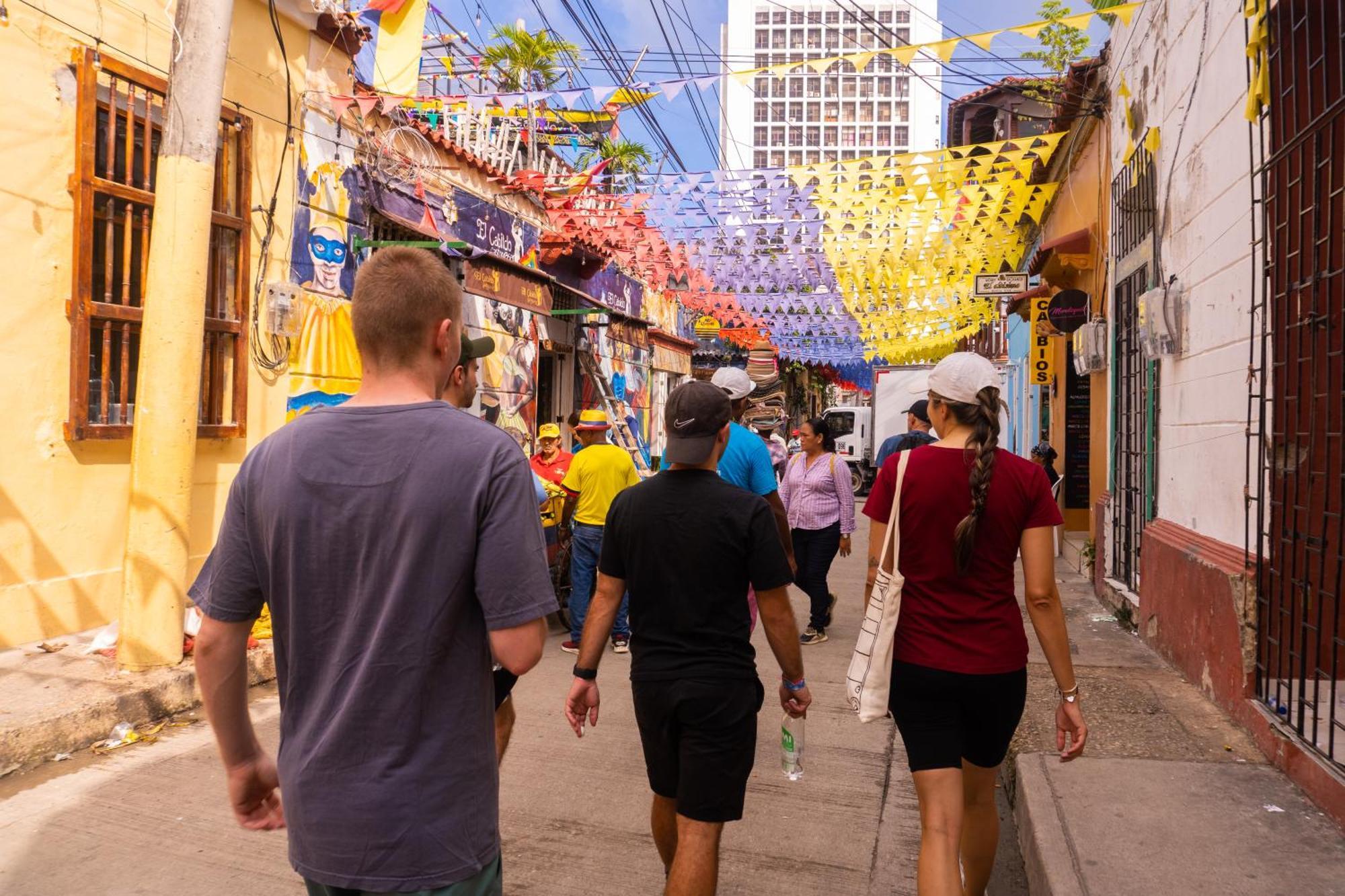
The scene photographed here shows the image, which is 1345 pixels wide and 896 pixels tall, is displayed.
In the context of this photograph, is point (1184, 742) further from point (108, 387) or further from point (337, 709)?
point (108, 387)

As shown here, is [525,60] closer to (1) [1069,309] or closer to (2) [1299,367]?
(1) [1069,309]

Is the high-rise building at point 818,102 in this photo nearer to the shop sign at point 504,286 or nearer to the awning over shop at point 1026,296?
the awning over shop at point 1026,296

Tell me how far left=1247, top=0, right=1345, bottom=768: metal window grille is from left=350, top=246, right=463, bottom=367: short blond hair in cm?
385

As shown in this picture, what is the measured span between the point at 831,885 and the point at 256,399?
6.48 m

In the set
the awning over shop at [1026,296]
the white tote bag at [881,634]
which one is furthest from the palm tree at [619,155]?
the white tote bag at [881,634]

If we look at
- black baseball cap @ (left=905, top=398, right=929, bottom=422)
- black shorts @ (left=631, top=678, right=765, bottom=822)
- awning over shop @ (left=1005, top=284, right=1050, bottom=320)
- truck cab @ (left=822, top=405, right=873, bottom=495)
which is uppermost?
awning over shop @ (left=1005, top=284, right=1050, bottom=320)

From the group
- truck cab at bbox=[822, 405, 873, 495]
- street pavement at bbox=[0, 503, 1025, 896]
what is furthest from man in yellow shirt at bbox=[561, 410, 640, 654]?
truck cab at bbox=[822, 405, 873, 495]

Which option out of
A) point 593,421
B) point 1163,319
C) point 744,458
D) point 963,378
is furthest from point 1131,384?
point 963,378

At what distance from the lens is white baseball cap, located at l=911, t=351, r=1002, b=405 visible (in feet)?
10.4

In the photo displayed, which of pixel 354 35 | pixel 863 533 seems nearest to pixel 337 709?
pixel 354 35

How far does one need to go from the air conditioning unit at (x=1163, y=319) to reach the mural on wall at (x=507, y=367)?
23.4 feet

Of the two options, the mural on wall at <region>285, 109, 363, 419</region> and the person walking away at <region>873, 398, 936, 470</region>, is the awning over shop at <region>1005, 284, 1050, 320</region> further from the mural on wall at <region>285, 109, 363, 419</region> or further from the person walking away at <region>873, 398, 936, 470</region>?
the mural on wall at <region>285, 109, 363, 419</region>

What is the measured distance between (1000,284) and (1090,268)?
256cm

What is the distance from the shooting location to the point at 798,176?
11672 millimetres
